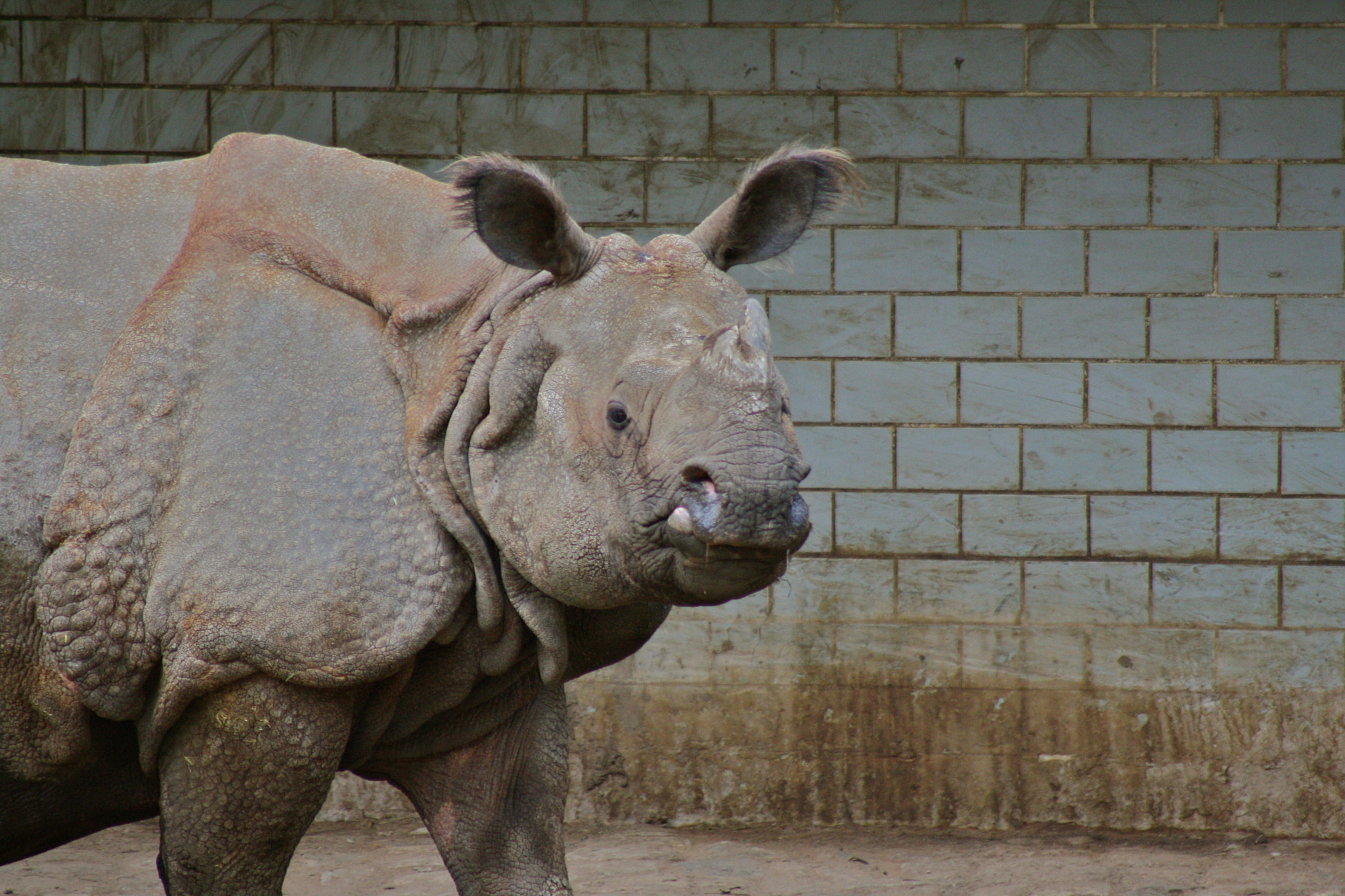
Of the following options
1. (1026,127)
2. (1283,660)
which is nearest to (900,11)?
(1026,127)

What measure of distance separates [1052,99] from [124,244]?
3.83 m

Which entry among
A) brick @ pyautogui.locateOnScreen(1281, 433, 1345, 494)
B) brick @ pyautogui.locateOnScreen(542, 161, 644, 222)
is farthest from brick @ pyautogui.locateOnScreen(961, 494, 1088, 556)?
brick @ pyautogui.locateOnScreen(542, 161, 644, 222)

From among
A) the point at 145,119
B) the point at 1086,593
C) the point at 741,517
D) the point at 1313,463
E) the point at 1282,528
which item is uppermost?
the point at 145,119

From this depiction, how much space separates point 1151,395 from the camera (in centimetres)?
520

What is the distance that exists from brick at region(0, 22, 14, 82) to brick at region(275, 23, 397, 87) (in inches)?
40.0

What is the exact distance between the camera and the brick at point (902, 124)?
5223mm

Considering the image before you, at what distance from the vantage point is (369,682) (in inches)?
92.8

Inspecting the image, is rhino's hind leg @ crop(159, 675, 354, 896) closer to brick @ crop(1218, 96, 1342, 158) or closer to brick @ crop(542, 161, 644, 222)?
brick @ crop(542, 161, 644, 222)

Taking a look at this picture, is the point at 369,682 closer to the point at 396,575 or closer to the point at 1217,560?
the point at 396,575

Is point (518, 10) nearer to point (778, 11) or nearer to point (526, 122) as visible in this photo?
point (526, 122)

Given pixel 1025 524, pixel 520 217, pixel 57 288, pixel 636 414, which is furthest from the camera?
pixel 1025 524

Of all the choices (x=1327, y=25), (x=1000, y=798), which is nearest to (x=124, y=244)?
(x=1000, y=798)

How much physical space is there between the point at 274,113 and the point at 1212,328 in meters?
3.84

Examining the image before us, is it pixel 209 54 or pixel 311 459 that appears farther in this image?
pixel 209 54
